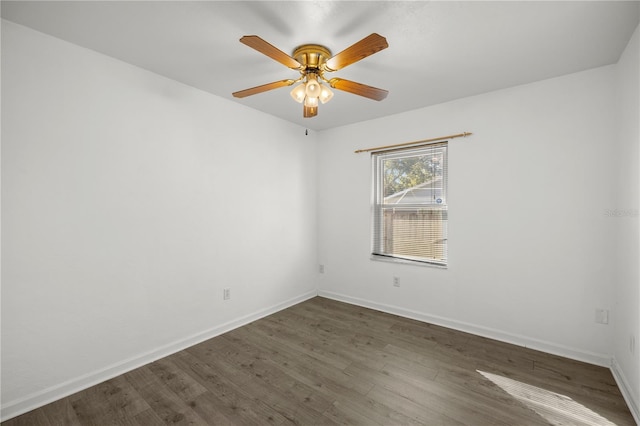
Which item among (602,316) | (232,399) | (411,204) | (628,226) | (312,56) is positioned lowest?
(232,399)

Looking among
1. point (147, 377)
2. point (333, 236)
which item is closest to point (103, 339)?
point (147, 377)

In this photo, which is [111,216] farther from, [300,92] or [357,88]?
[357,88]

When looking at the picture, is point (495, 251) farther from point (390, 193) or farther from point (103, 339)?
point (103, 339)

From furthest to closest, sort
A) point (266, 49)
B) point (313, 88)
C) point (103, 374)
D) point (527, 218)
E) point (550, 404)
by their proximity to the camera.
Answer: point (527, 218) < point (103, 374) < point (313, 88) < point (550, 404) < point (266, 49)

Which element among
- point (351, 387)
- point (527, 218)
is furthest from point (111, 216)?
point (527, 218)

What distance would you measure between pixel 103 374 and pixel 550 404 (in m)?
3.30

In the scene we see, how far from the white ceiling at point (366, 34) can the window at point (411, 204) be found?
0.99 m

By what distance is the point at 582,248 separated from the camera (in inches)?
99.0

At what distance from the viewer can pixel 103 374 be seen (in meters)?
2.24

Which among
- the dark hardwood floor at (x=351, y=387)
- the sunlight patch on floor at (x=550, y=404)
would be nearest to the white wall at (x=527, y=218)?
the dark hardwood floor at (x=351, y=387)

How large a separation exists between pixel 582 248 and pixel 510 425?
169 cm

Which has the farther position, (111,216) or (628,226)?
(111,216)

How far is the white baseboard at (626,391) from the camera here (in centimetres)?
182

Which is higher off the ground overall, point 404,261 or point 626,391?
point 404,261
